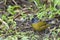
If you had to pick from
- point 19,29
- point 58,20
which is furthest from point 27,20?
point 58,20

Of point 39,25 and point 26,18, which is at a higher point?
point 26,18

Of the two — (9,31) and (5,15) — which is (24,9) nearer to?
(5,15)

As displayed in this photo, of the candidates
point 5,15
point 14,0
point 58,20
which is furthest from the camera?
point 14,0

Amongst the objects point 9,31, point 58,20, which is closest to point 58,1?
point 58,20

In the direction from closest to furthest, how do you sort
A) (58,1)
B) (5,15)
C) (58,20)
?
1. (58,1)
2. (58,20)
3. (5,15)

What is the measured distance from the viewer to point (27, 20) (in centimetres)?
371

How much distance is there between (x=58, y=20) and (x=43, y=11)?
33 centimetres

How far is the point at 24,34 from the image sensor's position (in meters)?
3.39

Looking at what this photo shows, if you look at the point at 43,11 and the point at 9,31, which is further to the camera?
the point at 43,11

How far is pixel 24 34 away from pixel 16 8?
2.65ft

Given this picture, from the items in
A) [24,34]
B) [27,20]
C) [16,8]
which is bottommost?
[24,34]

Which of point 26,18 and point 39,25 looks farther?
point 26,18

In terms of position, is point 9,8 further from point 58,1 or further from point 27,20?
point 58,1

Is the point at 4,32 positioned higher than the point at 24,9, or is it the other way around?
the point at 24,9
